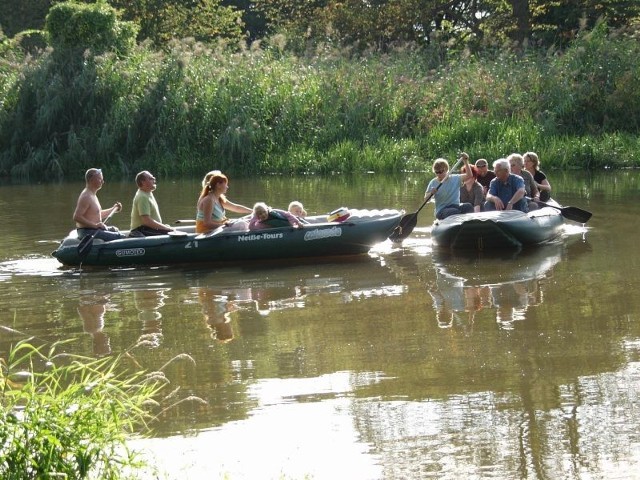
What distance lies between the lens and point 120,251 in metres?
12.3

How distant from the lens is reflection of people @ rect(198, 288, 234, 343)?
9048mm

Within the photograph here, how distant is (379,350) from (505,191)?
538cm

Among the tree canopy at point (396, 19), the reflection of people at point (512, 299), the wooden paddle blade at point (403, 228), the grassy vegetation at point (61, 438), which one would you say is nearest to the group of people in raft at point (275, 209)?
the wooden paddle blade at point (403, 228)

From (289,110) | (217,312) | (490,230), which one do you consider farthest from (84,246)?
(289,110)

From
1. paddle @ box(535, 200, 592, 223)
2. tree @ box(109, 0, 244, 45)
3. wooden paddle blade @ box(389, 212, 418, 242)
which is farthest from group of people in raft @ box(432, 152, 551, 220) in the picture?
tree @ box(109, 0, 244, 45)

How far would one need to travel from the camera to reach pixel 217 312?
9.99 metres

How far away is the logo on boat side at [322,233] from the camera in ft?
40.4

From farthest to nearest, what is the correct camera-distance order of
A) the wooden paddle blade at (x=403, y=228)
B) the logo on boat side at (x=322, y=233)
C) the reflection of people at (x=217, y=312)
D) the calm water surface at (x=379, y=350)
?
the wooden paddle blade at (x=403, y=228)
the logo on boat side at (x=322, y=233)
the reflection of people at (x=217, y=312)
the calm water surface at (x=379, y=350)

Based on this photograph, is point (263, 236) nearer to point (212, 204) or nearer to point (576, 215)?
point (212, 204)

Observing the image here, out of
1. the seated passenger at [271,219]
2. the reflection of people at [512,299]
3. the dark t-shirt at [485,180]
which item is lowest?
the reflection of people at [512,299]

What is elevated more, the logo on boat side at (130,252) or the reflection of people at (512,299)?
the logo on boat side at (130,252)

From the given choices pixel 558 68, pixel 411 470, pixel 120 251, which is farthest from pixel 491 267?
pixel 558 68

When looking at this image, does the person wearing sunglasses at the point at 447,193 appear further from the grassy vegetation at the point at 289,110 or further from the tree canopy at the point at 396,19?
the tree canopy at the point at 396,19

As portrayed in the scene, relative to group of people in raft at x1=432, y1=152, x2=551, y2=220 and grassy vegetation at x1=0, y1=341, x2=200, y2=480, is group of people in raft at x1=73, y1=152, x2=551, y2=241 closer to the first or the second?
group of people in raft at x1=432, y1=152, x2=551, y2=220
